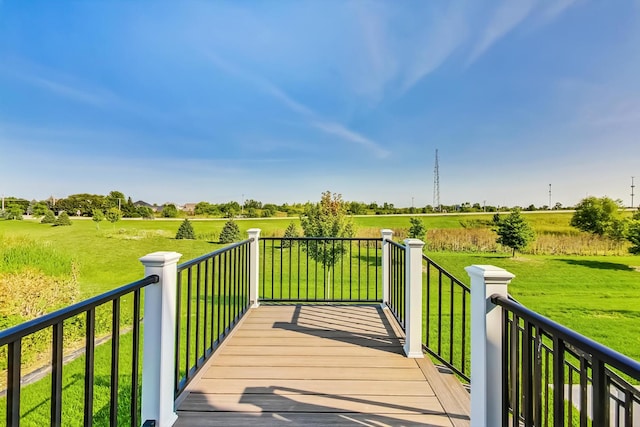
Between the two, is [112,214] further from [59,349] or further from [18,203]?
[59,349]

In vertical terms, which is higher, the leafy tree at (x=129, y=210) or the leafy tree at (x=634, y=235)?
the leafy tree at (x=129, y=210)

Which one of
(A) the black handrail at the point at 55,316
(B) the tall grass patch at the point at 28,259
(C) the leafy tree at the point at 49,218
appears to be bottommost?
(B) the tall grass patch at the point at 28,259

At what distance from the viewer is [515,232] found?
13047 millimetres

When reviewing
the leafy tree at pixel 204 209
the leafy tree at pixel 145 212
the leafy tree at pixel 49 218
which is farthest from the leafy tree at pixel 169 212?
the leafy tree at pixel 49 218

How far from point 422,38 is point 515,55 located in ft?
16.0

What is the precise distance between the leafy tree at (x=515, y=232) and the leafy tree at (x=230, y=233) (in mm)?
12818

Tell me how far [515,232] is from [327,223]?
10356 mm

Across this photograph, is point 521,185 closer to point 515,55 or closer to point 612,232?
point 612,232

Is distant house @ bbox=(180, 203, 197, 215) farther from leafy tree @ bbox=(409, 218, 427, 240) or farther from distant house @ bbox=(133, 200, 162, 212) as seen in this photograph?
leafy tree @ bbox=(409, 218, 427, 240)

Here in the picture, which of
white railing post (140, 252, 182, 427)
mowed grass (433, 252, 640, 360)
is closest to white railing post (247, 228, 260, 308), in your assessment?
white railing post (140, 252, 182, 427)

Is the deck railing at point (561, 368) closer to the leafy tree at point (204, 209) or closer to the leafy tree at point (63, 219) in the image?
the leafy tree at point (204, 209)

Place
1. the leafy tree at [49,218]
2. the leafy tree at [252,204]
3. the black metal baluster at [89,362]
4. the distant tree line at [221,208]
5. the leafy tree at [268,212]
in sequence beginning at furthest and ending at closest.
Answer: the leafy tree at [252,204] < the leafy tree at [268,212] < the distant tree line at [221,208] < the leafy tree at [49,218] < the black metal baluster at [89,362]

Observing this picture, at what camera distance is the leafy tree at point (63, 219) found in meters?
16.1

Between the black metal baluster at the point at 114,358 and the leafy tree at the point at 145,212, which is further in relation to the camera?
the leafy tree at the point at 145,212
